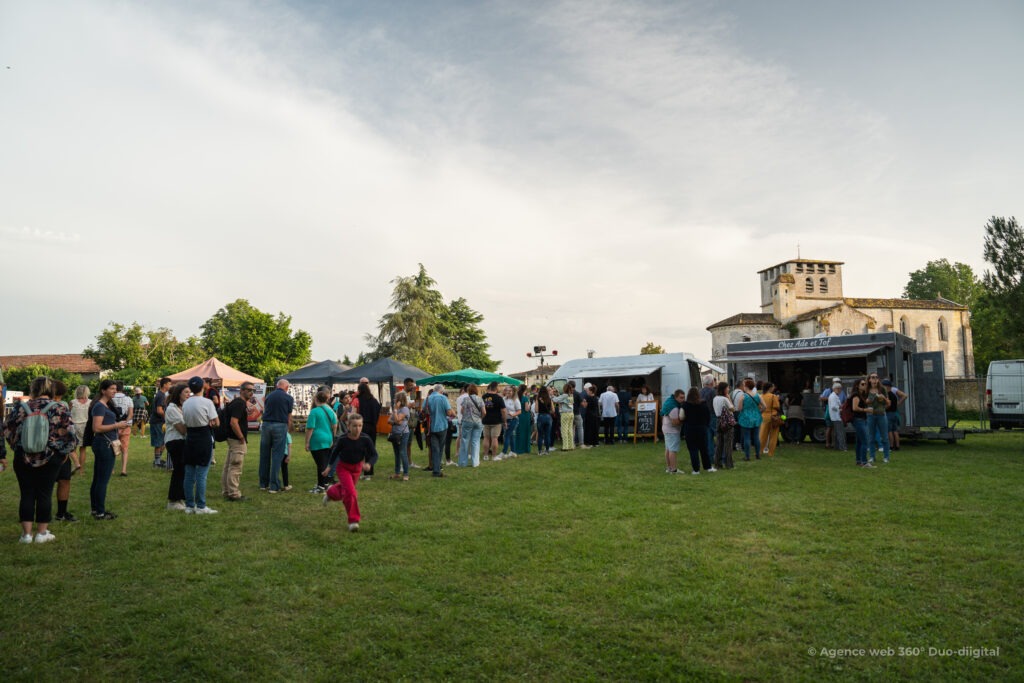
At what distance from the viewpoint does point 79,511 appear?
26.4 ft

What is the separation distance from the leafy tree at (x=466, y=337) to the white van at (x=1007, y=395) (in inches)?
1539

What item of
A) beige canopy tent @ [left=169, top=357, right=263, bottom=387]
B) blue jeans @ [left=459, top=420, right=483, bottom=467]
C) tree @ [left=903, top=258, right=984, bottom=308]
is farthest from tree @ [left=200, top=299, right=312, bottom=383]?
tree @ [left=903, top=258, right=984, bottom=308]

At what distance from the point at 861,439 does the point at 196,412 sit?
35.2 ft

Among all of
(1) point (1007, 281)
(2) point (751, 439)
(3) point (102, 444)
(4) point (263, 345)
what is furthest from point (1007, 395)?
(4) point (263, 345)

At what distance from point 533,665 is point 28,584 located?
4184 millimetres

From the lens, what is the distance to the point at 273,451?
9.64 m

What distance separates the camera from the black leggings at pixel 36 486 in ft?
20.6

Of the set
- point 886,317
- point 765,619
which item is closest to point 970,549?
point 765,619

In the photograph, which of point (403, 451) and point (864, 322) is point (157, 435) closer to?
point (403, 451)

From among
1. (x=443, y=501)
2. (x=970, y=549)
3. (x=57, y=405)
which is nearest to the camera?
(x=970, y=549)

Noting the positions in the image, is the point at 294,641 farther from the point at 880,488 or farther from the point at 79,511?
the point at 880,488

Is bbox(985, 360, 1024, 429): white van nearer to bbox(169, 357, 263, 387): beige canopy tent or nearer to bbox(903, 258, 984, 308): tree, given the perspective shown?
bbox(169, 357, 263, 387): beige canopy tent

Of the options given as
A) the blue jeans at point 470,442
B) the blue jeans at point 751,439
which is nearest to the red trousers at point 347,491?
the blue jeans at point 470,442

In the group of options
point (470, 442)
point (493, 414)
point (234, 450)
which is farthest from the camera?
point (493, 414)
